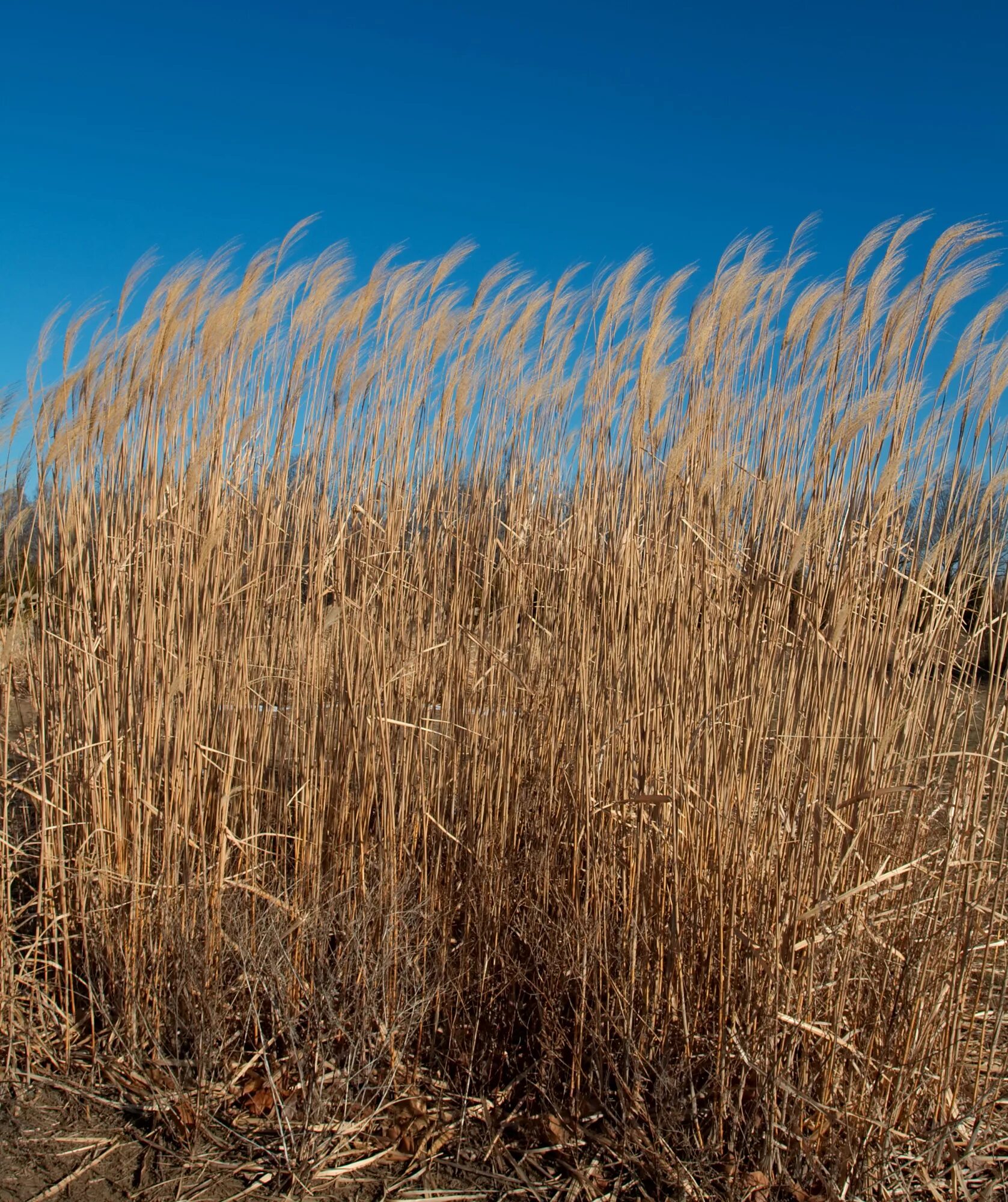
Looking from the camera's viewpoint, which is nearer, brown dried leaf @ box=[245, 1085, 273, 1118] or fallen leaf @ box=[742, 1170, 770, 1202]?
fallen leaf @ box=[742, 1170, 770, 1202]

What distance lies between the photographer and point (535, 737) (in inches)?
87.7

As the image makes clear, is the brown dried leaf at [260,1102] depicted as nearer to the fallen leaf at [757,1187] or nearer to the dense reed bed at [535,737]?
the dense reed bed at [535,737]

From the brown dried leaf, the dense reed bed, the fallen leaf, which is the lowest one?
the brown dried leaf

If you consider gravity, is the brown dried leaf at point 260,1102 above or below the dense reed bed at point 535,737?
below

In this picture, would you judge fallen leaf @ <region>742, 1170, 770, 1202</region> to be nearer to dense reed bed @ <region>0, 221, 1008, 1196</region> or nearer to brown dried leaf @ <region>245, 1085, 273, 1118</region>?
dense reed bed @ <region>0, 221, 1008, 1196</region>

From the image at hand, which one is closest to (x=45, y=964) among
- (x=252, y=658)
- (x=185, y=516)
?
(x=252, y=658)

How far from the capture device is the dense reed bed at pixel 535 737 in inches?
67.6

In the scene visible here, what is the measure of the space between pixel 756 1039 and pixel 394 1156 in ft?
2.49

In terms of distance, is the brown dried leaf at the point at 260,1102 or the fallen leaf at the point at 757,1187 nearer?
the fallen leaf at the point at 757,1187

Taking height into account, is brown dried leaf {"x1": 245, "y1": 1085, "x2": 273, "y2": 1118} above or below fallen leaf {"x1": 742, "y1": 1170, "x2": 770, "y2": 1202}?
below

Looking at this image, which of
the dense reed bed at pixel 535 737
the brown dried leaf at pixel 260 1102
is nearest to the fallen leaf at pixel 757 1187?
the dense reed bed at pixel 535 737

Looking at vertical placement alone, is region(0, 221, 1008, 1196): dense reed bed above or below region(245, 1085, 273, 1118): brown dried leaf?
above

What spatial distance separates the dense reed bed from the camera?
172cm

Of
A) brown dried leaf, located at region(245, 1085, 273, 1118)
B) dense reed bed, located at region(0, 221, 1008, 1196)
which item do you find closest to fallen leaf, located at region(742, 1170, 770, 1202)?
dense reed bed, located at region(0, 221, 1008, 1196)
